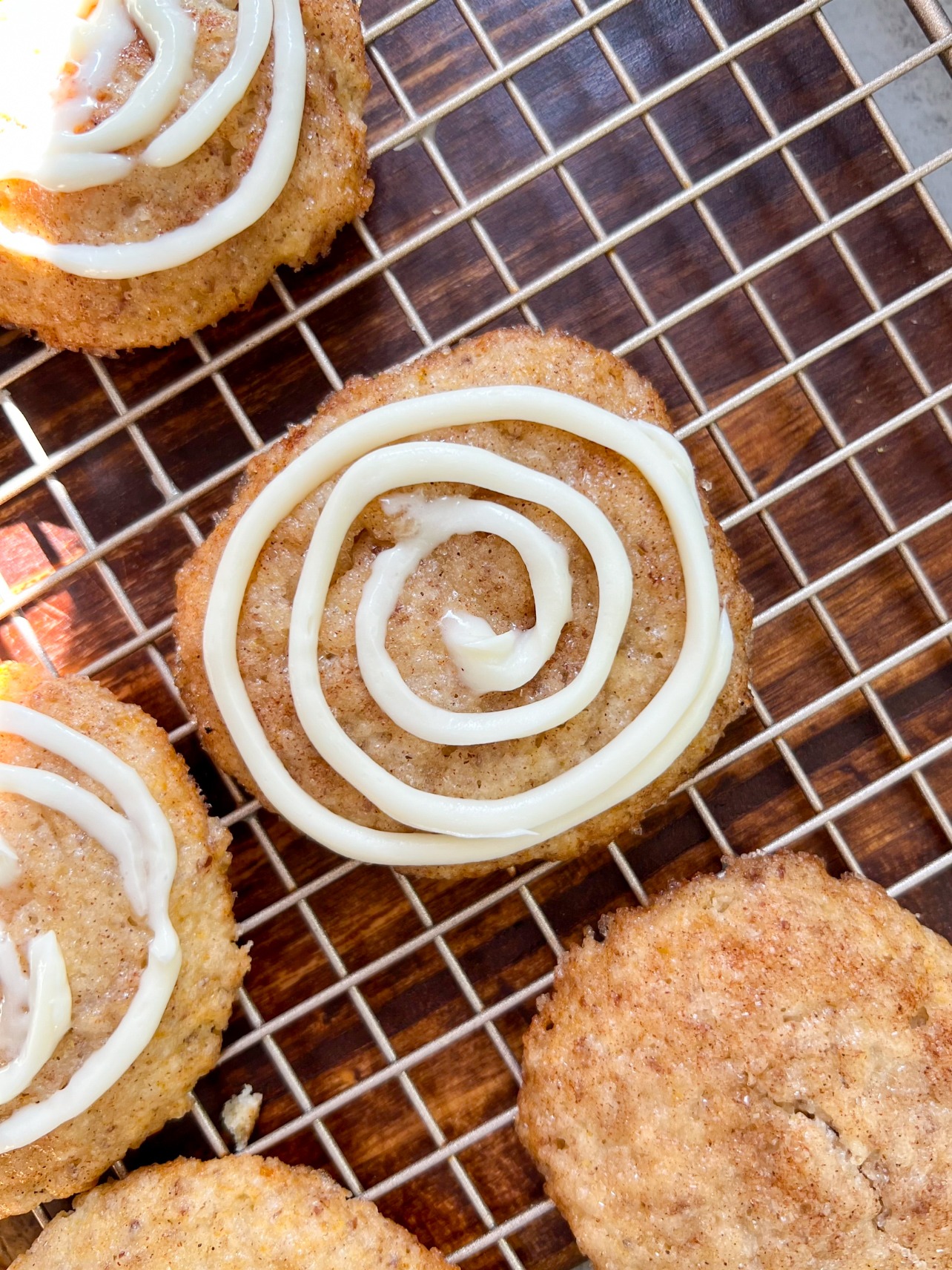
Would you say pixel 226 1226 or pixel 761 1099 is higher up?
pixel 226 1226

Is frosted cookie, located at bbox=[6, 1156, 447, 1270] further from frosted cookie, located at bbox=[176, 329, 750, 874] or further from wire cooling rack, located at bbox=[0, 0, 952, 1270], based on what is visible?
frosted cookie, located at bbox=[176, 329, 750, 874]

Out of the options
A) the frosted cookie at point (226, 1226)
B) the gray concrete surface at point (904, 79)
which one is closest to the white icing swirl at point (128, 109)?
the gray concrete surface at point (904, 79)

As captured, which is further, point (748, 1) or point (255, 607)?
point (748, 1)

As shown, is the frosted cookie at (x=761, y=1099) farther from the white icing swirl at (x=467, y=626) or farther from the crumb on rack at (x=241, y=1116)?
the crumb on rack at (x=241, y=1116)

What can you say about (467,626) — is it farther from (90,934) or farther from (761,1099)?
(761,1099)

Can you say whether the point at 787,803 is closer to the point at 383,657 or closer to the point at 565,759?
the point at 565,759

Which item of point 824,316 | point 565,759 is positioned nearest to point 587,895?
point 565,759

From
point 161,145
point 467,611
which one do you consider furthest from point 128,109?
point 467,611
